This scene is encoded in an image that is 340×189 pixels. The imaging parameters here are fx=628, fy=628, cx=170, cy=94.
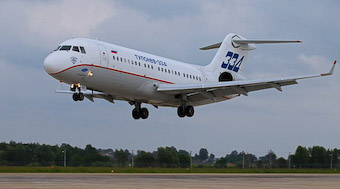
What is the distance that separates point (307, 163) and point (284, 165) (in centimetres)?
770

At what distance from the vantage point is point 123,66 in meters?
42.8

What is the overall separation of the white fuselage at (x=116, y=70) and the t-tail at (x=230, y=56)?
7.14 m

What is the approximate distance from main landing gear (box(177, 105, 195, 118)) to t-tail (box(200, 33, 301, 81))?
6.82 meters

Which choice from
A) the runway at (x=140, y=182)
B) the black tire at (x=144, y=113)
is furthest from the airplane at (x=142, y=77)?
the runway at (x=140, y=182)

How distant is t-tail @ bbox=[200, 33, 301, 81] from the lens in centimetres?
5653

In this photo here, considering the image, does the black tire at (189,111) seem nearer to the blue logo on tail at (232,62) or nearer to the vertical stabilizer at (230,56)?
the vertical stabilizer at (230,56)

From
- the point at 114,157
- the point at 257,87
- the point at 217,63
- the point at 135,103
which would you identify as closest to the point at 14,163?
the point at 114,157

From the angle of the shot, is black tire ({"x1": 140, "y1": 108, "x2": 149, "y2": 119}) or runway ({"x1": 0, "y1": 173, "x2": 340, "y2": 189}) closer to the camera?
runway ({"x1": 0, "y1": 173, "x2": 340, "y2": 189})

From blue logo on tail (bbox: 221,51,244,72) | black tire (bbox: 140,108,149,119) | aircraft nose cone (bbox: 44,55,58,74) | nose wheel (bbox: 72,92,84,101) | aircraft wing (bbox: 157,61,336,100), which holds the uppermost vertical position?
blue logo on tail (bbox: 221,51,244,72)

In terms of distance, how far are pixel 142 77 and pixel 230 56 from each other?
1578cm

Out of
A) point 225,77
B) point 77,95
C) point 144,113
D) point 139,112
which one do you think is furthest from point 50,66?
point 225,77

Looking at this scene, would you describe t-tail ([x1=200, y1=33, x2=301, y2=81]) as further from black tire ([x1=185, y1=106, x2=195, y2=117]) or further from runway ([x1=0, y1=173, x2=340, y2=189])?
runway ([x1=0, y1=173, x2=340, y2=189])

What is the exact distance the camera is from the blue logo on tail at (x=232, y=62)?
189 ft

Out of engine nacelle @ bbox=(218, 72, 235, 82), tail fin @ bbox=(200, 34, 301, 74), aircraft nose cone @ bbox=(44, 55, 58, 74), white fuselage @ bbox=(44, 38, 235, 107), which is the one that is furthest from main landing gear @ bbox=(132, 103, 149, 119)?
aircraft nose cone @ bbox=(44, 55, 58, 74)
